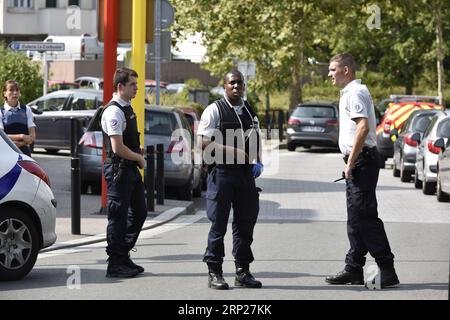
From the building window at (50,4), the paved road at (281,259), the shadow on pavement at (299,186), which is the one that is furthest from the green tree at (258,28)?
the building window at (50,4)

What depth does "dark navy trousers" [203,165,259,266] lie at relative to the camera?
10.5 metres

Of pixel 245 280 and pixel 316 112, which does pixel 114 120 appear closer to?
pixel 245 280

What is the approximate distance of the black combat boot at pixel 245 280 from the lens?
10.5 m

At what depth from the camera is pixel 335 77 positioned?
34.7 ft

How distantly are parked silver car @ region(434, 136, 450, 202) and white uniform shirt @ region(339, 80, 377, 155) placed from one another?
361 inches

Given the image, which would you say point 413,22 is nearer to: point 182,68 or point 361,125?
point 182,68

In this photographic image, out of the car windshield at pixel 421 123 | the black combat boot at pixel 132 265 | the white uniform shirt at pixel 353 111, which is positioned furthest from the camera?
the car windshield at pixel 421 123

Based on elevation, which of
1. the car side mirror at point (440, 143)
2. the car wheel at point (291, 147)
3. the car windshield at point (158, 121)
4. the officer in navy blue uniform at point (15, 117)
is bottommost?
the car wheel at point (291, 147)

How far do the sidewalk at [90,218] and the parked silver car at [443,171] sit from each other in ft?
12.9

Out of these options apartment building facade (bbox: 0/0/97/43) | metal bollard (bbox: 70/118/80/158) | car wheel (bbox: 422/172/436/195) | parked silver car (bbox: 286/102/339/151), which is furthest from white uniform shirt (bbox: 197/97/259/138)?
apartment building facade (bbox: 0/0/97/43)

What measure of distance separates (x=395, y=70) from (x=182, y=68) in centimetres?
1127

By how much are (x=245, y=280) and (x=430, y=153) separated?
12.0m

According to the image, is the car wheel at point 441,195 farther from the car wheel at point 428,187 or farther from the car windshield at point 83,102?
the car windshield at point 83,102
